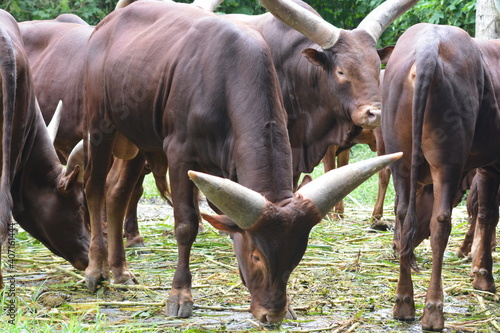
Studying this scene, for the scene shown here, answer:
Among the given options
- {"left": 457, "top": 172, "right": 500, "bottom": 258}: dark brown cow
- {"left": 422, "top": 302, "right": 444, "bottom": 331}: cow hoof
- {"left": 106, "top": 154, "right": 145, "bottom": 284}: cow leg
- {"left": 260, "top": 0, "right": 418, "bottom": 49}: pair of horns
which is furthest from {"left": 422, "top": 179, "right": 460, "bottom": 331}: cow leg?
{"left": 106, "top": 154, "right": 145, "bottom": 284}: cow leg

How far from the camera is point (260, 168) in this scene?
470 centimetres

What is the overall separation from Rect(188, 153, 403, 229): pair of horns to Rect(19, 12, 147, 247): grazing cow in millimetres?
3310

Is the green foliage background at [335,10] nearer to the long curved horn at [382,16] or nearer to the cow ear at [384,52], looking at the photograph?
the long curved horn at [382,16]

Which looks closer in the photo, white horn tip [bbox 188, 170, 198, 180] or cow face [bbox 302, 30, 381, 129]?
white horn tip [bbox 188, 170, 198, 180]

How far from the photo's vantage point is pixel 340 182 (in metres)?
4.43

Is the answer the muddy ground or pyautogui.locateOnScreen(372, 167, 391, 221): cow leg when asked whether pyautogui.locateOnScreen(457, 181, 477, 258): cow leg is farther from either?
pyautogui.locateOnScreen(372, 167, 391, 221): cow leg

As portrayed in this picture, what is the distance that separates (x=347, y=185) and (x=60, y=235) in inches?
106

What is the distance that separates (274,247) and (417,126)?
1.31m

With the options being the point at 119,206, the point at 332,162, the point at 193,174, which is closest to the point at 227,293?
the point at 119,206

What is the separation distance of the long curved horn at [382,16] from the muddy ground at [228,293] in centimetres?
201

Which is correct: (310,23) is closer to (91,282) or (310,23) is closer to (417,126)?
(417,126)

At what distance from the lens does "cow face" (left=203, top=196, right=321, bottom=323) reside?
14.5 feet

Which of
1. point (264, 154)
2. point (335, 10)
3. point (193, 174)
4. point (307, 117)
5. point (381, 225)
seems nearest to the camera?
point (193, 174)

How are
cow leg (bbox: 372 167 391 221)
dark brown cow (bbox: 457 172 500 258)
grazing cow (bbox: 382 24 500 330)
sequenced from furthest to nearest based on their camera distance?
1. cow leg (bbox: 372 167 391 221)
2. dark brown cow (bbox: 457 172 500 258)
3. grazing cow (bbox: 382 24 500 330)
